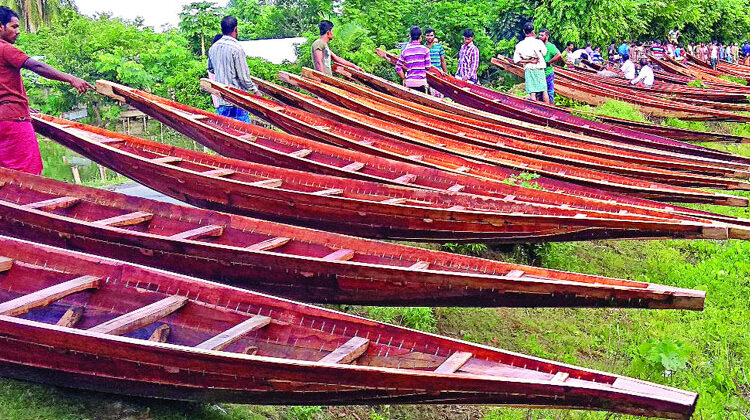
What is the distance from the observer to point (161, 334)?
3.27 metres

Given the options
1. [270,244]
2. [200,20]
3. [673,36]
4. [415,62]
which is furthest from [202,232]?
[673,36]

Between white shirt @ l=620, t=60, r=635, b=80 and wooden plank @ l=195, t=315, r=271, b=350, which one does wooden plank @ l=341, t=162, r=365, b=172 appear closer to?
wooden plank @ l=195, t=315, r=271, b=350

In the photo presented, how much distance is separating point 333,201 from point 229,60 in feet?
9.86

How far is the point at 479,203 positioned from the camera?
4691 millimetres

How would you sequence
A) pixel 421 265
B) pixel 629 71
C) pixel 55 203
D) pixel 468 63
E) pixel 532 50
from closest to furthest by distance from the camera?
1. pixel 421 265
2. pixel 55 203
3. pixel 532 50
4. pixel 468 63
5. pixel 629 71

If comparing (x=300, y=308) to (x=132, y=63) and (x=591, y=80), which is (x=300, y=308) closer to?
(x=591, y=80)

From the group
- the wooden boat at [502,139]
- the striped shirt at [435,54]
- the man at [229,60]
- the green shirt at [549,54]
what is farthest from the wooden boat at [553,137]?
the green shirt at [549,54]

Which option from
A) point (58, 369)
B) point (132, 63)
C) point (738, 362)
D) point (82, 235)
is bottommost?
point (738, 362)

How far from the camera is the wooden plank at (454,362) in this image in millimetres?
2631

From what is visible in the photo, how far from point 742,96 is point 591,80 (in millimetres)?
2596

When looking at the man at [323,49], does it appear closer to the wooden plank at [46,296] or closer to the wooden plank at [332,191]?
the wooden plank at [332,191]

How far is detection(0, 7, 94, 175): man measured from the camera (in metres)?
4.98

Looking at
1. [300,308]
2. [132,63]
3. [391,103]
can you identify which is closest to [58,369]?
[300,308]

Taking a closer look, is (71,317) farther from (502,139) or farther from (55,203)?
(502,139)
